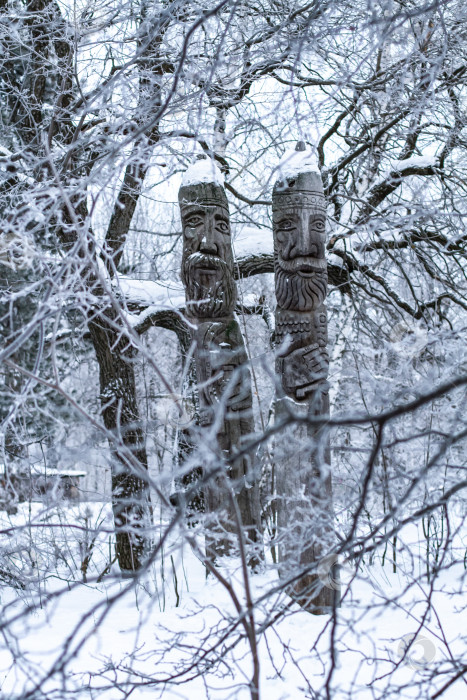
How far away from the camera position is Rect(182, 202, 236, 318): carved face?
4.54 meters

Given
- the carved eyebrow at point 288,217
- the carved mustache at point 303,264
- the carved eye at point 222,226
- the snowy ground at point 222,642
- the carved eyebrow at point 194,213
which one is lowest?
the snowy ground at point 222,642

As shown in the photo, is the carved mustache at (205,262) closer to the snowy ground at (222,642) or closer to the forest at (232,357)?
the forest at (232,357)

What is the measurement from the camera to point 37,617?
4160 mm

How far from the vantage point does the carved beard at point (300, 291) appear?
13.8 feet

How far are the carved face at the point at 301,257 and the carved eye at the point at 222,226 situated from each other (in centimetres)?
48

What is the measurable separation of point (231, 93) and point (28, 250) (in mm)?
3711

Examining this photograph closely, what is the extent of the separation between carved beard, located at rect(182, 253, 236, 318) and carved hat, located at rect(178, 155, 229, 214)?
39 cm

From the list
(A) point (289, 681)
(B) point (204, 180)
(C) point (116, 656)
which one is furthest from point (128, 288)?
(A) point (289, 681)

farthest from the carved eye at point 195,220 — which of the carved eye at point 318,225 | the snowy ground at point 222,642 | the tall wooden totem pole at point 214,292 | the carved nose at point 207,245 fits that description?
the snowy ground at point 222,642

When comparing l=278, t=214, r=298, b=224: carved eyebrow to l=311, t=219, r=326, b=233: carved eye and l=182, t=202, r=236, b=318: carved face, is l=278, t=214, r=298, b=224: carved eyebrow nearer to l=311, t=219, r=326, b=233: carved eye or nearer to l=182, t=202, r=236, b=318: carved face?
l=311, t=219, r=326, b=233: carved eye

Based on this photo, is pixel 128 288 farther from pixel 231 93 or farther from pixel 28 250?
pixel 28 250

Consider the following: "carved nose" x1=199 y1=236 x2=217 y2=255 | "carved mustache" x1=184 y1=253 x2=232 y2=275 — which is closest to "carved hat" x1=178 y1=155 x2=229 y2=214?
"carved nose" x1=199 y1=236 x2=217 y2=255

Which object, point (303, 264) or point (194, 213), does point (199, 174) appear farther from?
point (303, 264)

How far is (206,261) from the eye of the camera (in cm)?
452
